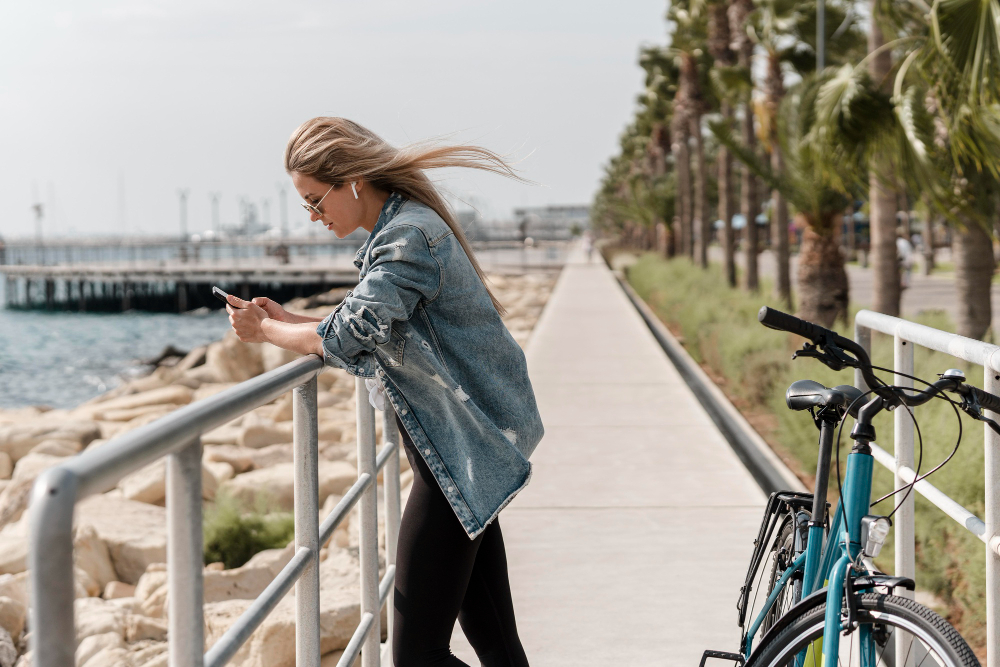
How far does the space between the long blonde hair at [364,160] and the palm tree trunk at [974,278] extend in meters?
8.71

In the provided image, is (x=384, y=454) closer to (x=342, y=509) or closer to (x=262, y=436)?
A: (x=342, y=509)

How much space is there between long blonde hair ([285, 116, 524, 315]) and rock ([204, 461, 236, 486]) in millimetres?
6626

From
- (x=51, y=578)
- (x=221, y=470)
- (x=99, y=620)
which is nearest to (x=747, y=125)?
(x=221, y=470)

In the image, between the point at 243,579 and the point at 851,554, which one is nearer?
the point at 851,554

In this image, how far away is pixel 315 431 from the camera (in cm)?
250

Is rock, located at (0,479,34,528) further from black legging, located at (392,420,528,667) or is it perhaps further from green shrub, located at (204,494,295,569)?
black legging, located at (392,420,528,667)

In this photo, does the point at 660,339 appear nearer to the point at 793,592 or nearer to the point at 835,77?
the point at 835,77

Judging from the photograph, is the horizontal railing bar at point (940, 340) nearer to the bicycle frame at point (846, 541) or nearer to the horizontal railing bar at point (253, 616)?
the bicycle frame at point (846, 541)

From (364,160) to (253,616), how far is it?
1.06m

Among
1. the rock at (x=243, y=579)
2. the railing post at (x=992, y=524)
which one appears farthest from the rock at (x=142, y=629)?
the railing post at (x=992, y=524)

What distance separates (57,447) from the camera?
11.5m

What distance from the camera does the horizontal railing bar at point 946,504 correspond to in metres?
2.57

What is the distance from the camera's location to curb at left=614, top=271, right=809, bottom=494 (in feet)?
21.7

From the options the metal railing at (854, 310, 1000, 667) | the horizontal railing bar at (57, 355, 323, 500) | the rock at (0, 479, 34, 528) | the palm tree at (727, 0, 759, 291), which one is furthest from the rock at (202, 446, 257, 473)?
the palm tree at (727, 0, 759, 291)
